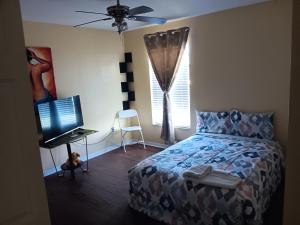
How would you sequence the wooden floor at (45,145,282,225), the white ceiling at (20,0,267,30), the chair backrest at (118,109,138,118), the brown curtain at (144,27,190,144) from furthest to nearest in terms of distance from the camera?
the chair backrest at (118,109,138,118) < the brown curtain at (144,27,190,144) < the white ceiling at (20,0,267,30) < the wooden floor at (45,145,282,225)

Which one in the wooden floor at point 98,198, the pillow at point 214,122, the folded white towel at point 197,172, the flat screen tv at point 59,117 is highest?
the flat screen tv at point 59,117

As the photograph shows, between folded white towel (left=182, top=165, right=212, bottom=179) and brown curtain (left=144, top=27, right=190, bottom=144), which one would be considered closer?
folded white towel (left=182, top=165, right=212, bottom=179)

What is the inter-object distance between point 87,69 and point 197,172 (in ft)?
9.67

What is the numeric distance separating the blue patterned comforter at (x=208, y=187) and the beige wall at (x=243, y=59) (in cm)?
73

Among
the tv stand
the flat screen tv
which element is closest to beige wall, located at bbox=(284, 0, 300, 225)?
the tv stand

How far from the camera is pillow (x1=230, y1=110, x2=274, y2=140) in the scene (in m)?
3.48

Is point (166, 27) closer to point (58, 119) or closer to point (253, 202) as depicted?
point (58, 119)

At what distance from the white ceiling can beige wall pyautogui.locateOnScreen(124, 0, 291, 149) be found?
217 millimetres

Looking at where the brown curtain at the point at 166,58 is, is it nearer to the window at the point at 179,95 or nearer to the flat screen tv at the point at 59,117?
the window at the point at 179,95

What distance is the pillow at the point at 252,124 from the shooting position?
348 cm

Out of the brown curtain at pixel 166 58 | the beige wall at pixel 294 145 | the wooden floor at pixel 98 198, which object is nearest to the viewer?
the beige wall at pixel 294 145

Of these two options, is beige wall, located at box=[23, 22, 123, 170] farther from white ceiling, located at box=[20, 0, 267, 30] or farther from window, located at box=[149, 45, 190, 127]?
window, located at box=[149, 45, 190, 127]

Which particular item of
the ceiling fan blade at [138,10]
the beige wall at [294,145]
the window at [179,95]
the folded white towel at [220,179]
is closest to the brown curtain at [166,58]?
the window at [179,95]

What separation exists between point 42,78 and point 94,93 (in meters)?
1.06
